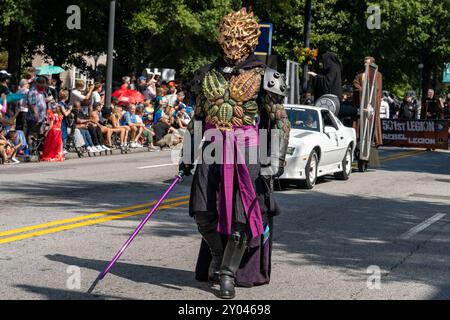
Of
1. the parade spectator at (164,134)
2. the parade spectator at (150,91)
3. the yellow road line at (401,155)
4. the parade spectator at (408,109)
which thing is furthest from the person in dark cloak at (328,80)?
the parade spectator at (408,109)

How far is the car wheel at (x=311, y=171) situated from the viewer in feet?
50.6

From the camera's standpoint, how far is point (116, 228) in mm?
10242

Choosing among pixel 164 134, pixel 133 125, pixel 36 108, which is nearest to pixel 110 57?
pixel 133 125

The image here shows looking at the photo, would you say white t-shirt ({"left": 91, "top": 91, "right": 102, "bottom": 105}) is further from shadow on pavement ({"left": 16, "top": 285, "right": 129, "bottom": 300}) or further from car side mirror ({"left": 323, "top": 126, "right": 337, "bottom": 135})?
shadow on pavement ({"left": 16, "top": 285, "right": 129, "bottom": 300})

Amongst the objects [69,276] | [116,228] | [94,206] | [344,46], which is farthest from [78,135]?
[344,46]

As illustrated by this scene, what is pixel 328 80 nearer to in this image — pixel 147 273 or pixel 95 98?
pixel 95 98

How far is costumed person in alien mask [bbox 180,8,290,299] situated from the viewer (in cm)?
693

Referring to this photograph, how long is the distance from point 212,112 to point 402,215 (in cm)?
615

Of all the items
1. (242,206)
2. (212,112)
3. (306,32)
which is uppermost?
(306,32)

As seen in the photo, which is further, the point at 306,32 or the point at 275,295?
the point at 306,32

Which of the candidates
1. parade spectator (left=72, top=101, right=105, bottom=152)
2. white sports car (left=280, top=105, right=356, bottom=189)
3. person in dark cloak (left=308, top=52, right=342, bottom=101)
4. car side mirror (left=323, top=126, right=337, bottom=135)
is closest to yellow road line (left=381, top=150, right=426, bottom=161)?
person in dark cloak (left=308, top=52, right=342, bottom=101)

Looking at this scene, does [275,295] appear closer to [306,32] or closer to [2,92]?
[2,92]

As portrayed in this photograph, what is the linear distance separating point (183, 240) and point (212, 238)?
2603 mm

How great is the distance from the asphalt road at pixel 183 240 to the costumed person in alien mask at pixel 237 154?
312 mm
